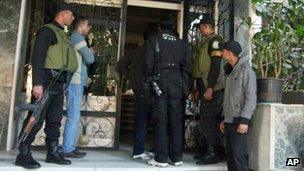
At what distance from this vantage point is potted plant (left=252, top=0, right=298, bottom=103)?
466cm

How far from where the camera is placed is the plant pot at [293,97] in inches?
202

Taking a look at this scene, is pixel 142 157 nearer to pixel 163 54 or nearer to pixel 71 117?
pixel 71 117

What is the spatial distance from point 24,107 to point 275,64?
3.17m

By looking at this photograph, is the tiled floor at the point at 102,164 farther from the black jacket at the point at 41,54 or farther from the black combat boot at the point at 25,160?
the black jacket at the point at 41,54

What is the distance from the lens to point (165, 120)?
15.2 ft

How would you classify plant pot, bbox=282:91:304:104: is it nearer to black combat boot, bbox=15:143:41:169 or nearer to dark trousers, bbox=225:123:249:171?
dark trousers, bbox=225:123:249:171

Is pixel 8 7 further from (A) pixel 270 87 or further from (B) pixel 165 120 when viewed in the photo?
(A) pixel 270 87

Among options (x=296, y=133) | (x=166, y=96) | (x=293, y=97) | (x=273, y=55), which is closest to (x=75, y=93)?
(x=166, y=96)

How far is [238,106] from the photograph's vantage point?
4.28m

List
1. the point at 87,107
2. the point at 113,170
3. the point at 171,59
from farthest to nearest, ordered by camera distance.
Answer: the point at 87,107
the point at 171,59
the point at 113,170

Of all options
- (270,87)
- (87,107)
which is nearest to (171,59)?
(270,87)

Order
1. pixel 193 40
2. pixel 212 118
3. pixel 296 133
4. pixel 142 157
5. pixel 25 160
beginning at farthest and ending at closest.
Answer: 1. pixel 193 40
2. pixel 142 157
3. pixel 212 118
4. pixel 296 133
5. pixel 25 160

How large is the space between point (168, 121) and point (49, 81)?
154cm

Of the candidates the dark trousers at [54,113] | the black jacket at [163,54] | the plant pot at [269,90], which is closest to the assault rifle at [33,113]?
the dark trousers at [54,113]
